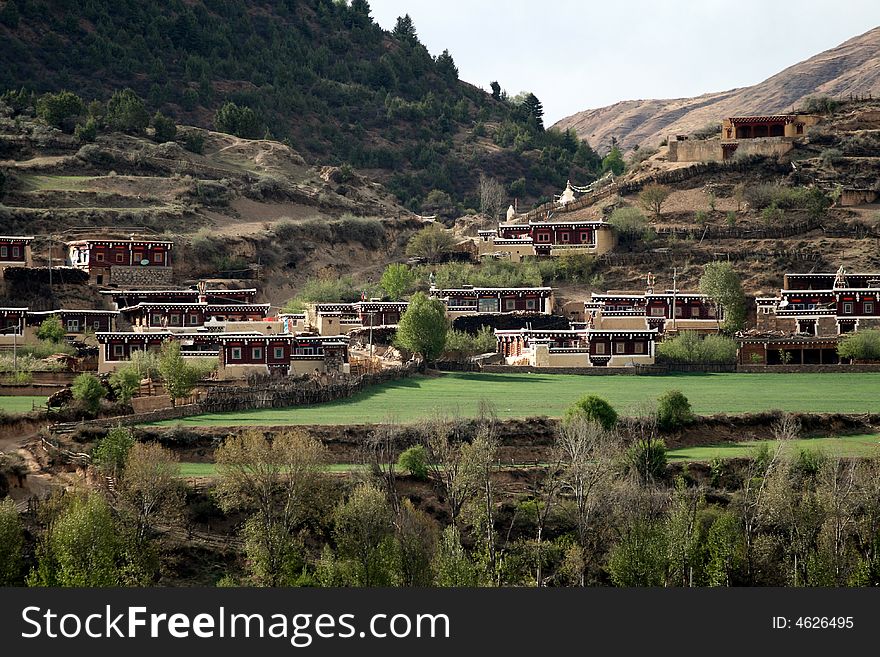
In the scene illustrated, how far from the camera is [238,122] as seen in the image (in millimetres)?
138125

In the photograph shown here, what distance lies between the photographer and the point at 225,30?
170625 millimetres

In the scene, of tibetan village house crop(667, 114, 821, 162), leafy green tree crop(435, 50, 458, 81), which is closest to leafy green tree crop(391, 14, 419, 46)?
leafy green tree crop(435, 50, 458, 81)

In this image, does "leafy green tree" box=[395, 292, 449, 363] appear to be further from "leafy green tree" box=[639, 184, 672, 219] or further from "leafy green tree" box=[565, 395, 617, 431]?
"leafy green tree" box=[639, 184, 672, 219]

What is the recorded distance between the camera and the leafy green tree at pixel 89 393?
2382 inches

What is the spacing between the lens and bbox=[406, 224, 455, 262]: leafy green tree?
103 m

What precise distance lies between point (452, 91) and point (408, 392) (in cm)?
11595

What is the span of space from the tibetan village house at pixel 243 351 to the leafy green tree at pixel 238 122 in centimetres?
6432

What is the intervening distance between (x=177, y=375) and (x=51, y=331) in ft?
58.2

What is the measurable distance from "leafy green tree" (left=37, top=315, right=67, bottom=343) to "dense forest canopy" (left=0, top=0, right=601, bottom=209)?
221ft

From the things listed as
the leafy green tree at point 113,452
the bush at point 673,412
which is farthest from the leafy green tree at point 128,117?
the leafy green tree at point 113,452

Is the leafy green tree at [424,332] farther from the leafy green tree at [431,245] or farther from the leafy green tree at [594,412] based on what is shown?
the leafy green tree at [431,245]

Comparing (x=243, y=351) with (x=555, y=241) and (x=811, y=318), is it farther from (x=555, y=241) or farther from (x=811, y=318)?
(x=555, y=241)

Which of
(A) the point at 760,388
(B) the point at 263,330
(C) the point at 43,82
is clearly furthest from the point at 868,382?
(C) the point at 43,82

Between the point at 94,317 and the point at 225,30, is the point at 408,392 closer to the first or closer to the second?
the point at 94,317
